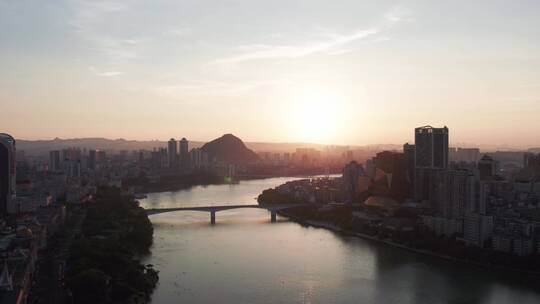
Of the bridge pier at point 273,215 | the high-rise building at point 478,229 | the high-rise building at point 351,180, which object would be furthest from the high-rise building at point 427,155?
the high-rise building at point 478,229

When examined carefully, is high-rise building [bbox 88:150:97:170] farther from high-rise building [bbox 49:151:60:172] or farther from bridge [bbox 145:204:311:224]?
bridge [bbox 145:204:311:224]

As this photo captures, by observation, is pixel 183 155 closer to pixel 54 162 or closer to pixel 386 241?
pixel 54 162

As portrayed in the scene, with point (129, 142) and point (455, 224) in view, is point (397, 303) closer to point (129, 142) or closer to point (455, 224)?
point (455, 224)

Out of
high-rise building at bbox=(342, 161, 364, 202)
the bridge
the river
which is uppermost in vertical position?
high-rise building at bbox=(342, 161, 364, 202)

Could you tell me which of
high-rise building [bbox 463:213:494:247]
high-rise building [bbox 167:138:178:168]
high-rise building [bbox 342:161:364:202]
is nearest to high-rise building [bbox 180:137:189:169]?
high-rise building [bbox 167:138:178:168]

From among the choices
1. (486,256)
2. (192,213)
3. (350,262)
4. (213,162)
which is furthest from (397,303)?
(213,162)

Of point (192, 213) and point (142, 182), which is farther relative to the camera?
point (142, 182)

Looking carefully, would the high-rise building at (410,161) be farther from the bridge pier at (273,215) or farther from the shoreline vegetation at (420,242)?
the bridge pier at (273,215)
